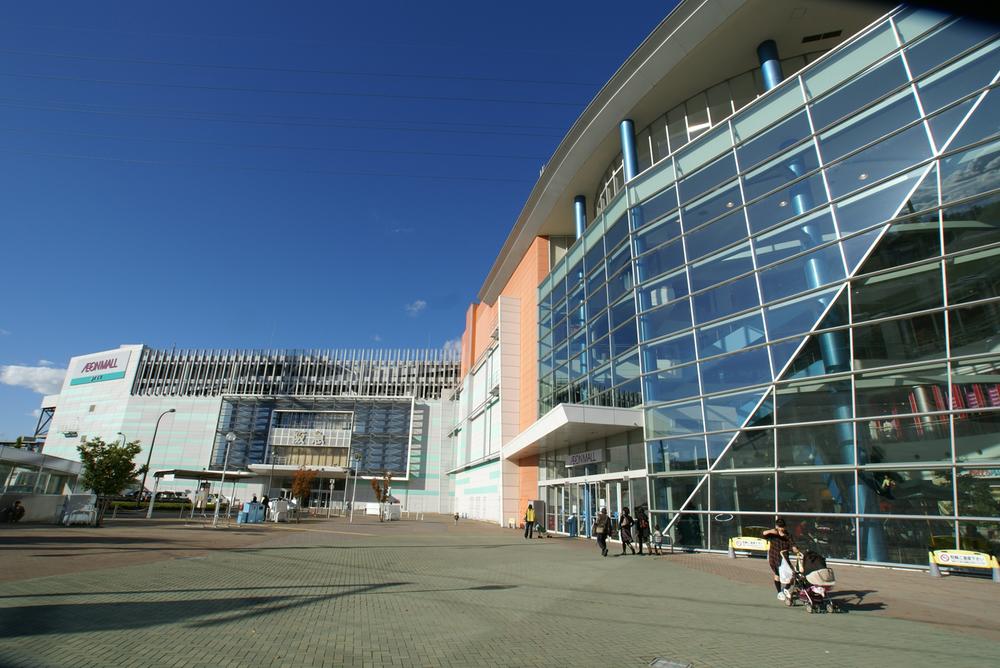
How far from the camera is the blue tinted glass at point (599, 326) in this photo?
2330cm

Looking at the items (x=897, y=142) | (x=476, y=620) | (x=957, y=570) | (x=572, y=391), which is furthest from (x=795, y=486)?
(x=572, y=391)

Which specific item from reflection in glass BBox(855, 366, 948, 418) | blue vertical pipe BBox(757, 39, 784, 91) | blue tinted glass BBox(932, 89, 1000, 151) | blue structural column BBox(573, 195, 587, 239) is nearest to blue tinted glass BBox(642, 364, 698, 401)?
reflection in glass BBox(855, 366, 948, 418)

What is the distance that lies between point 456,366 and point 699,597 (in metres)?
71.8

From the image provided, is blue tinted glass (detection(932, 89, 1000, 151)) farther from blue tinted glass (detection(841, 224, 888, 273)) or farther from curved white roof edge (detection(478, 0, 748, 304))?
curved white roof edge (detection(478, 0, 748, 304))

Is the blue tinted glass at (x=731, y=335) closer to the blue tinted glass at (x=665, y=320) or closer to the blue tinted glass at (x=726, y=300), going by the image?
the blue tinted glass at (x=726, y=300)

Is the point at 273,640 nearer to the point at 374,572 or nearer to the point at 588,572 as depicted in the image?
the point at 374,572

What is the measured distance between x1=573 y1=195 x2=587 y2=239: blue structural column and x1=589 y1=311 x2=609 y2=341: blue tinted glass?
735cm

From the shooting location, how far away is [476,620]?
Answer: 291 inches

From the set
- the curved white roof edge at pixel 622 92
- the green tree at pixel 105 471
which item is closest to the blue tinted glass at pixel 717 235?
the curved white roof edge at pixel 622 92

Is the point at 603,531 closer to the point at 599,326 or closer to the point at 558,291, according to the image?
the point at 599,326

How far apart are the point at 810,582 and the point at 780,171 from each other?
1311cm

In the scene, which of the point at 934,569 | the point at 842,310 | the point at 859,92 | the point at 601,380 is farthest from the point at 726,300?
the point at 934,569

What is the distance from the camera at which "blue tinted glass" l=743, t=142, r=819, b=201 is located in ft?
52.0

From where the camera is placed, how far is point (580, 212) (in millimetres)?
29984
